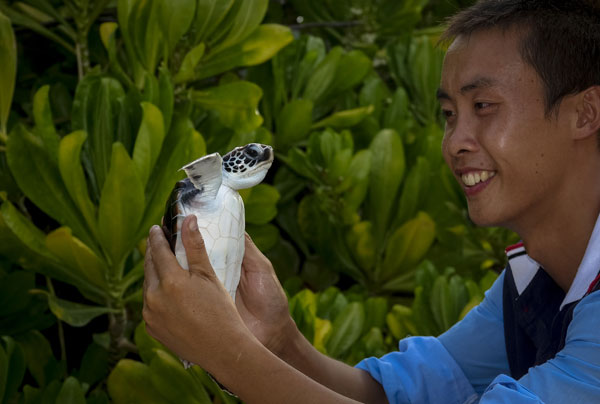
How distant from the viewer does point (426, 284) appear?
1557 millimetres

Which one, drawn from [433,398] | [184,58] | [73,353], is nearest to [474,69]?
[433,398]

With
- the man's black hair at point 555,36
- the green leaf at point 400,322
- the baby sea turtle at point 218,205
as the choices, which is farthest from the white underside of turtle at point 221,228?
the green leaf at point 400,322

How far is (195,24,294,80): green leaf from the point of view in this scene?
1.52m

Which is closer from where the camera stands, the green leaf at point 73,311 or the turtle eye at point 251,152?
the turtle eye at point 251,152

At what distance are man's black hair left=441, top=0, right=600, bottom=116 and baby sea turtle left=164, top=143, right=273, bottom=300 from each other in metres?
0.32

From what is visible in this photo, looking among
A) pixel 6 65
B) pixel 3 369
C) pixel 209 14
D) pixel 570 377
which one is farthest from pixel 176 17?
pixel 570 377

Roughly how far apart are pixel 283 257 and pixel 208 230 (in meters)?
0.94

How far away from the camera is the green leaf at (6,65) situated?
1383 mm

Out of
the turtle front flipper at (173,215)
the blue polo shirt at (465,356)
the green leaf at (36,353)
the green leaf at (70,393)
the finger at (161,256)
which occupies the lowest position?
the green leaf at (36,353)

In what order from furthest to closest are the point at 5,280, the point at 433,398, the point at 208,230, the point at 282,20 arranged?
the point at 282,20, the point at 5,280, the point at 433,398, the point at 208,230

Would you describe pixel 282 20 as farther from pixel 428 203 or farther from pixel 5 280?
pixel 5 280

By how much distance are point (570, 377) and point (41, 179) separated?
2.92ft

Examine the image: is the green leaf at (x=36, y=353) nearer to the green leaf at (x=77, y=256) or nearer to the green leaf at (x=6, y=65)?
the green leaf at (x=77, y=256)

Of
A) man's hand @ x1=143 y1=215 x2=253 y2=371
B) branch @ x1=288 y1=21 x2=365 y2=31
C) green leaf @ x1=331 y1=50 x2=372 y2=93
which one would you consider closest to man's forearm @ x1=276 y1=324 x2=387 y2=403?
man's hand @ x1=143 y1=215 x2=253 y2=371
